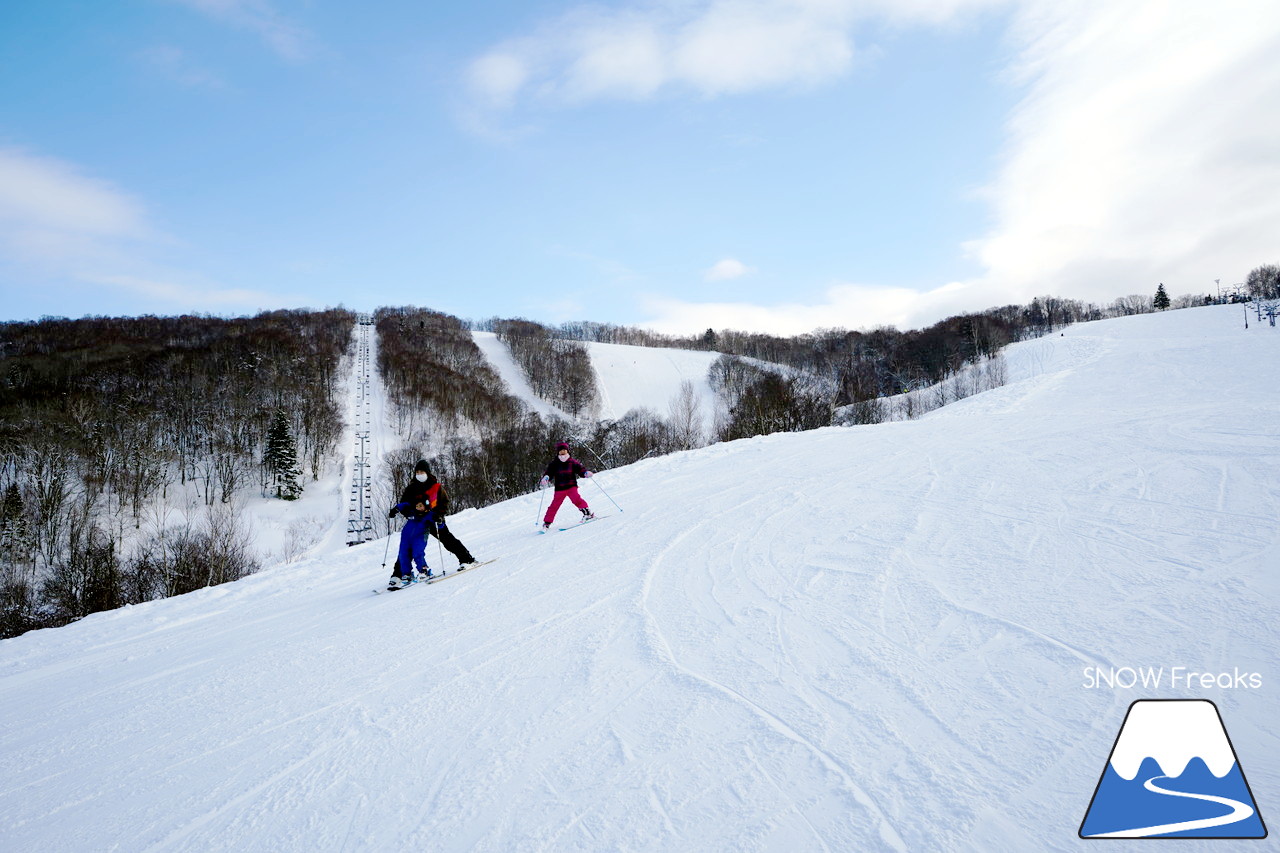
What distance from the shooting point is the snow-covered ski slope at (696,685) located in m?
2.71

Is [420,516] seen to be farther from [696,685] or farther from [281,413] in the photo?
[281,413]

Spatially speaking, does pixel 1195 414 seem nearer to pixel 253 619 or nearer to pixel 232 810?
pixel 232 810

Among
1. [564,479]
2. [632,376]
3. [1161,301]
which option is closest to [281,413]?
[564,479]

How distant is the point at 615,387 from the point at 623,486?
81.0m

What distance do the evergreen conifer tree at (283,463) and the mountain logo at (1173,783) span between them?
2233 inches

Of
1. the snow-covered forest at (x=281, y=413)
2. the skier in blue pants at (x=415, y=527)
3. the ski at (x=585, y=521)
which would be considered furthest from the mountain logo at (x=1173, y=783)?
the snow-covered forest at (x=281, y=413)

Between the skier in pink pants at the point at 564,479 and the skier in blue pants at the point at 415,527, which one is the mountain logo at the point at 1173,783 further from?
the skier in pink pants at the point at 564,479

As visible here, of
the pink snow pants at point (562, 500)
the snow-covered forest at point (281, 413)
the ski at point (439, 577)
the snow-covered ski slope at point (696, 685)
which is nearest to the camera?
the snow-covered ski slope at point (696, 685)
